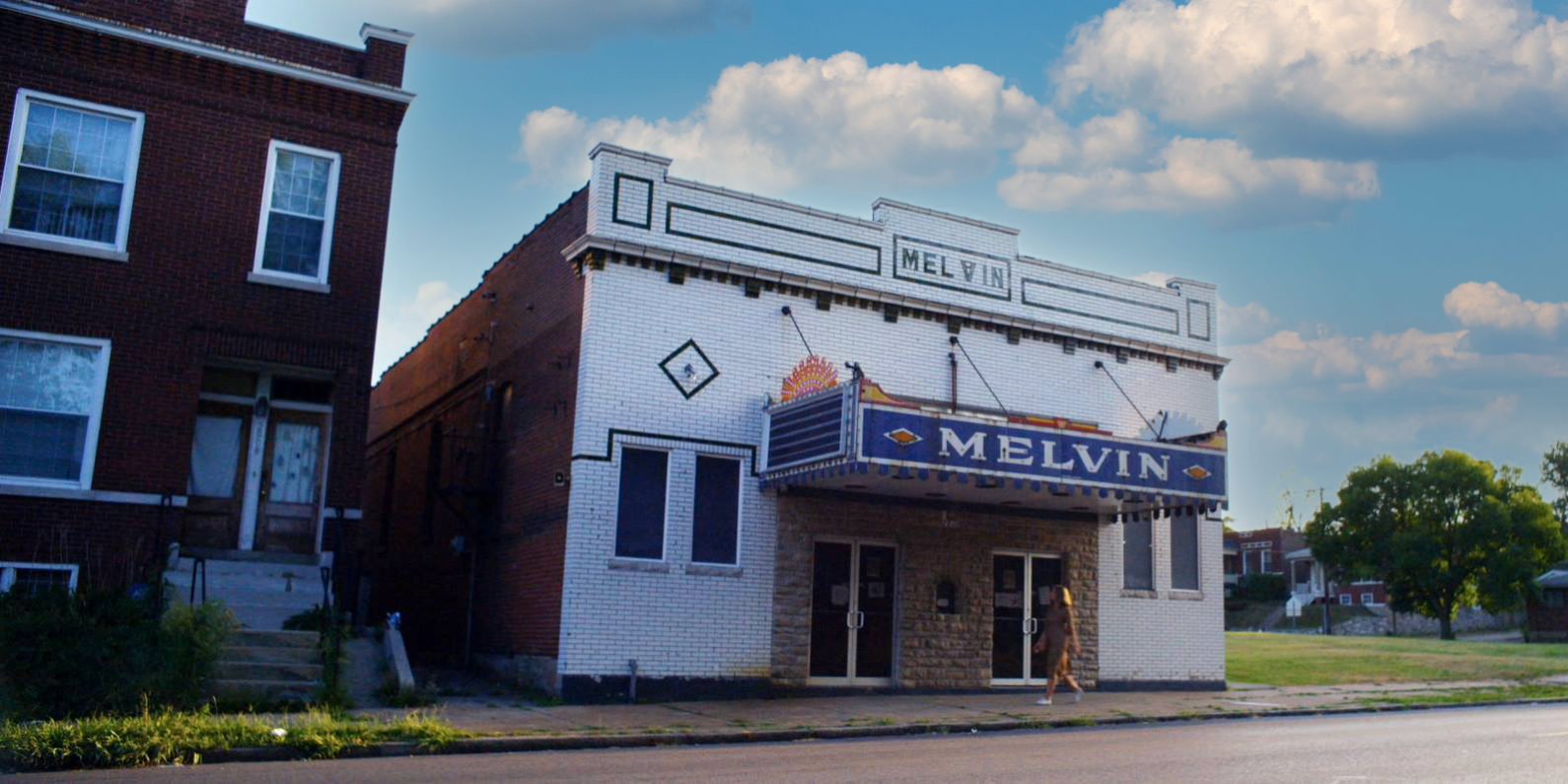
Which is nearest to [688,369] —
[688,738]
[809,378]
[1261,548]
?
[809,378]

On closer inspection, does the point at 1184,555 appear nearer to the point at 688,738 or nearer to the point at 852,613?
the point at 852,613

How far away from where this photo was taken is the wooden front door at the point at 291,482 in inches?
716

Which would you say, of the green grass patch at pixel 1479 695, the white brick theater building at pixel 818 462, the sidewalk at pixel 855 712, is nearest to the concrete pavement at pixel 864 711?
the sidewalk at pixel 855 712

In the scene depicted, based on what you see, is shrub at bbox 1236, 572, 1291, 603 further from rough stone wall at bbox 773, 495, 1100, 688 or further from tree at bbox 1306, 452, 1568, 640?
rough stone wall at bbox 773, 495, 1100, 688

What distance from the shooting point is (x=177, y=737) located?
1058 centimetres

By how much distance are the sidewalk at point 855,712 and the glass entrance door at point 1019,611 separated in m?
0.56

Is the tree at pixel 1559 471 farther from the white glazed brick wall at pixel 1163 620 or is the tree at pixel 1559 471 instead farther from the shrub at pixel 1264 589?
the white glazed brick wall at pixel 1163 620

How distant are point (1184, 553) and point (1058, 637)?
5578mm

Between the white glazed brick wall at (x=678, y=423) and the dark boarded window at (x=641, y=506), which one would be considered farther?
the dark boarded window at (x=641, y=506)

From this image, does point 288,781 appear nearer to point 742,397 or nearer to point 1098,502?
point 742,397

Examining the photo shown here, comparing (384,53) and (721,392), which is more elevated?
(384,53)

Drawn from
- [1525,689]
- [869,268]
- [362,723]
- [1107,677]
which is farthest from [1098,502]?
[362,723]

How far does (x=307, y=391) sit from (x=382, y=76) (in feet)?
15.8

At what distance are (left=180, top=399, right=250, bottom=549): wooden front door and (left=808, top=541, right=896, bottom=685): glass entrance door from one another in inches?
332
